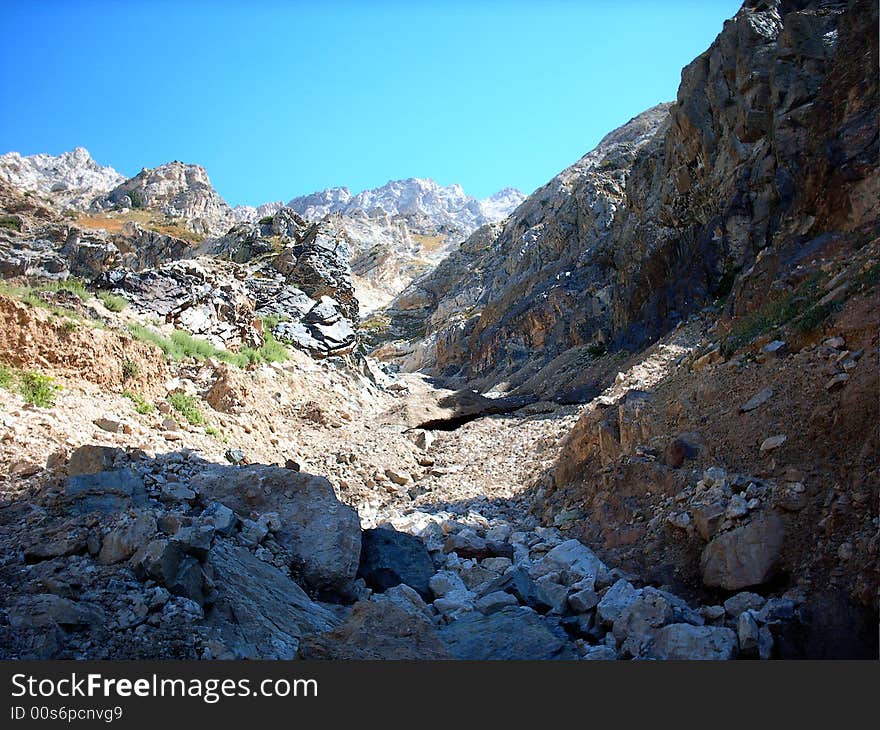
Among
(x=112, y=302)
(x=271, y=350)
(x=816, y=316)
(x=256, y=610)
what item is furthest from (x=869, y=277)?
(x=112, y=302)

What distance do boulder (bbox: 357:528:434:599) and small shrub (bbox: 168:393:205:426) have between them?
5015 millimetres

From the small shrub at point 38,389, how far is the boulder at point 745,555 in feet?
27.2

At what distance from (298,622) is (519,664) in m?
1.99

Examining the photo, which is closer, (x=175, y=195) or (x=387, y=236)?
(x=175, y=195)

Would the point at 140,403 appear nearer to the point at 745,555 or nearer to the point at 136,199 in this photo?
the point at 745,555

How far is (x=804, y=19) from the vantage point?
645 inches

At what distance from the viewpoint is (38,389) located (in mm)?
8125

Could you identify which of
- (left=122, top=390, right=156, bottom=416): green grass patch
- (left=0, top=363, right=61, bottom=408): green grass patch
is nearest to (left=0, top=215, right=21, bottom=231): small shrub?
(left=122, top=390, right=156, bottom=416): green grass patch

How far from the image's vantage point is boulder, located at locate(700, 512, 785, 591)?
487cm

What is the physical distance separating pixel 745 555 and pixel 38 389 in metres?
8.91

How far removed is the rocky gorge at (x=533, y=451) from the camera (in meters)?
4.24

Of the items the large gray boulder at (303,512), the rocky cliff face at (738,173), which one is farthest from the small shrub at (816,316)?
the large gray boulder at (303,512)

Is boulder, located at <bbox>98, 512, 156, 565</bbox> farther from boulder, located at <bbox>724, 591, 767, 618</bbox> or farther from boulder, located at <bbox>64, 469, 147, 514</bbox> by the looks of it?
boulder, located at <bbox>724, 591, 767, 618</bbox>

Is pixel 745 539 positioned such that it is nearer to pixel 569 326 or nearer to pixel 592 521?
pixel 592 521
